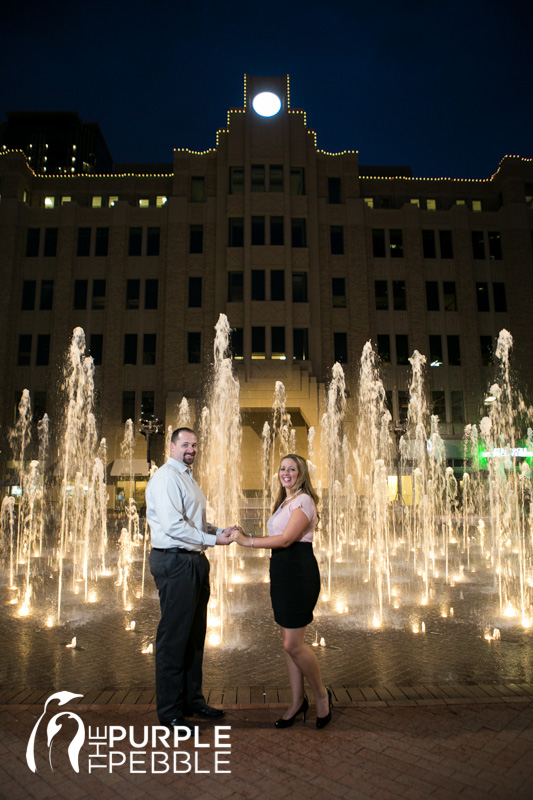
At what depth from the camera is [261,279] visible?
31703 millimetres

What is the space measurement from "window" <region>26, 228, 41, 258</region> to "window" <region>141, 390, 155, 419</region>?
11749 millimetres

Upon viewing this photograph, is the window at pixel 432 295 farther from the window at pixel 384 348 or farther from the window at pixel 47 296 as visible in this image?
the window at pixel 47 296

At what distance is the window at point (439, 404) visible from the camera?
32.1 m

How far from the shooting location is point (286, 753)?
3.41 m

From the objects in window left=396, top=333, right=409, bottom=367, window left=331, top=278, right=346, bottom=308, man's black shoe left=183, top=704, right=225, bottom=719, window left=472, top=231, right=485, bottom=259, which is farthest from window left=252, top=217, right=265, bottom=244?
man's black shoe left=183, top=704, right=225, bottom=719

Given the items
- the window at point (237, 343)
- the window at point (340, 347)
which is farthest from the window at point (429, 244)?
the window at point (237, 343)

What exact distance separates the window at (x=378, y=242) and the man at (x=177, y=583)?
32468 millimetres

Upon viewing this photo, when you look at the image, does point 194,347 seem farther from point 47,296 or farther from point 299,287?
point 47,296

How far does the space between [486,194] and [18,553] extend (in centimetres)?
3565

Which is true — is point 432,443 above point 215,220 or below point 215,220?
below

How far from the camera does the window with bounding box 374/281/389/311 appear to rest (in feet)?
110

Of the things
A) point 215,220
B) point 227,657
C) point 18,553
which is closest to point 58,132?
point 215,220

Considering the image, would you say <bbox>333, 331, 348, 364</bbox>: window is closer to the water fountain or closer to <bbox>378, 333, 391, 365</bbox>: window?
the water fountain

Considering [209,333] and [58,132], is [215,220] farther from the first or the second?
[58,132]
